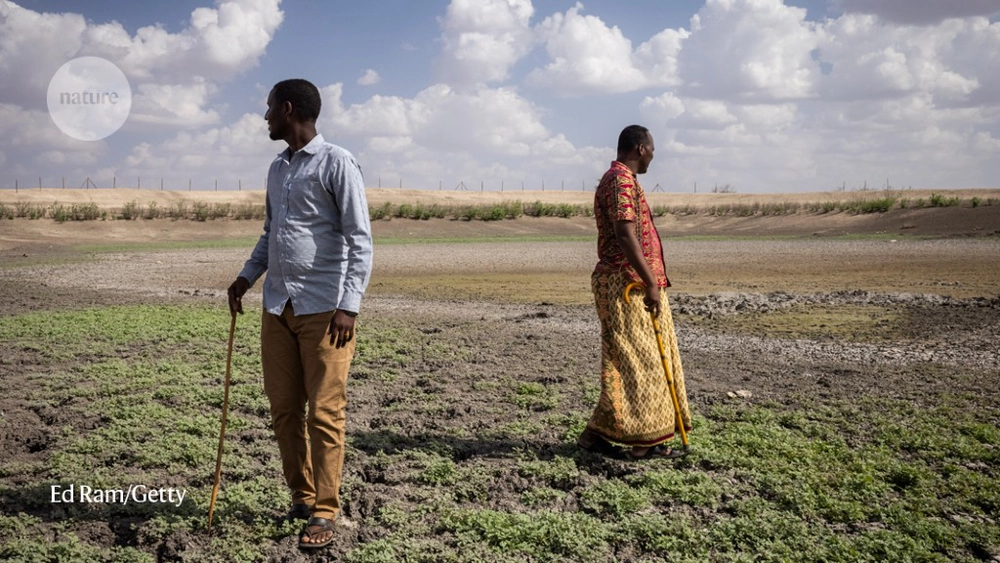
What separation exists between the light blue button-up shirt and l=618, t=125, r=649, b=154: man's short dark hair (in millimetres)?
2086

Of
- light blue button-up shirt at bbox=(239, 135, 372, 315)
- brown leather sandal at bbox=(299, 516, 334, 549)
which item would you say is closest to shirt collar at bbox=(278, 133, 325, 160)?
light blue button-up shirt at bbox=(239, 135, 372, 315)

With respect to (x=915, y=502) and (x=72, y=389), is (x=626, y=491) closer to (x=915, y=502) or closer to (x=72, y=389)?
(x=915, y=502)

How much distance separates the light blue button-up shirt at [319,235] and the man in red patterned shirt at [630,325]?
195 centimetres

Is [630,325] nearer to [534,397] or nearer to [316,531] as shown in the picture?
[534,397]

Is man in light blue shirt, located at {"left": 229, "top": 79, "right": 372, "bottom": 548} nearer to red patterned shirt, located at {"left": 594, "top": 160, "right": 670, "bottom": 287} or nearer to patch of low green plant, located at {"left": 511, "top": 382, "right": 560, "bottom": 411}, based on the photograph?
red patterned shirt, located at {"left": 594, "top": 160, "right": 670, "bottom": 287}

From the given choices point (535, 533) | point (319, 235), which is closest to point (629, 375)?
point (535, 533)

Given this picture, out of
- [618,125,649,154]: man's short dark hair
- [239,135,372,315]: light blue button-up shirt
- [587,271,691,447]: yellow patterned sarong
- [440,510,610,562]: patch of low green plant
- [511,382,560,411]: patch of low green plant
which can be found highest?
[618,125,649,154]: man's short dark hair

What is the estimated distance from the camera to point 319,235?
13.5ft

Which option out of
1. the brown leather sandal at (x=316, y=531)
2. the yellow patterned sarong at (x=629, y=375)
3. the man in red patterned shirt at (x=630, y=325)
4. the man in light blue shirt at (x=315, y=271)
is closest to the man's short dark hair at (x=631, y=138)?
the man in red patterned shirt at (x=630, y=325)

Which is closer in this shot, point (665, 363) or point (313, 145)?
point (313, 145)

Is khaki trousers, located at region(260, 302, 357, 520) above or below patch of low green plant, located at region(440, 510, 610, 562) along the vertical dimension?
above

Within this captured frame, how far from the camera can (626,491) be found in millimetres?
4973

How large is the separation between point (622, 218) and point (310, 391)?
2.29 meters

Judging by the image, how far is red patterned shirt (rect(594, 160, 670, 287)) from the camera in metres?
5.40
